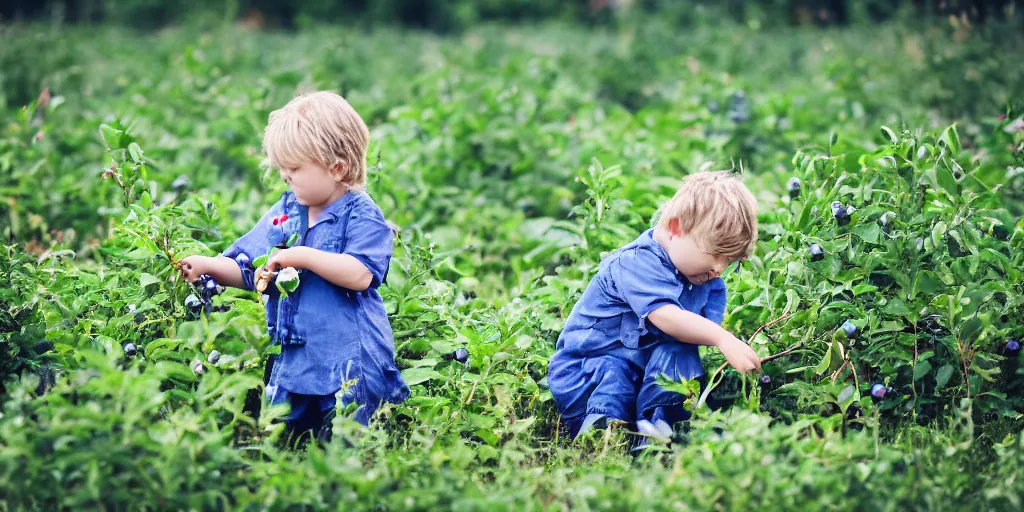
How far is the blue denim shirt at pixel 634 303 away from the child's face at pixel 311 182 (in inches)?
32.6

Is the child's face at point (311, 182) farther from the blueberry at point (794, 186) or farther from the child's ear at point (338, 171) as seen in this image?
the blueberry at point (794, 186)

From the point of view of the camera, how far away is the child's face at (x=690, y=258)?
2603mm

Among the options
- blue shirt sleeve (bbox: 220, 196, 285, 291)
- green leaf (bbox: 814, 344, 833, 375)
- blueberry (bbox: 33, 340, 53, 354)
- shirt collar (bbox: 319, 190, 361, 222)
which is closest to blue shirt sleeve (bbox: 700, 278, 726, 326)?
green leaf (bbox: 814, 344, 833, 375)

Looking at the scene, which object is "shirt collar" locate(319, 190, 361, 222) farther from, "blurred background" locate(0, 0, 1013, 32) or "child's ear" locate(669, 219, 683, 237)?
"blurred background" locate(0, 0, 1013, 32)

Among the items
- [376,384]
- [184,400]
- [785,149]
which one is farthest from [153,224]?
[785,149]

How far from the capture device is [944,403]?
282 centimetres

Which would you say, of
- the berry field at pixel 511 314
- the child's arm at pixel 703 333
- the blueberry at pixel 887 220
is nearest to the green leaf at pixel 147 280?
the berry field at pixel 511 314

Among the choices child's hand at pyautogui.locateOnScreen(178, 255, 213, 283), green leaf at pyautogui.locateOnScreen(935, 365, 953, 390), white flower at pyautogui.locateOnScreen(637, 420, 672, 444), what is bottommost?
white flower at pyautogui.locateOnScreen(637, 420, 672, 444)

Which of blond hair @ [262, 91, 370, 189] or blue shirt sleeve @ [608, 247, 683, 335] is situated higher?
blond hair @ [262, 91, 370, 189]

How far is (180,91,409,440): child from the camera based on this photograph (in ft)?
8.23

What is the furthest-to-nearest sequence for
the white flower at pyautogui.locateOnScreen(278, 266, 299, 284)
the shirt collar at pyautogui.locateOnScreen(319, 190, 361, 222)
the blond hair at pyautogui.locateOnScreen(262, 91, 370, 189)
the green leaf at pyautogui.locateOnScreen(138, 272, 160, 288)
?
the green leaf at pyautogui.locateOnScreen(138, 272, 160, 288) → the shirt collar at pyautogui.locateOnScreen(319, 190, 361, 222) → the blond hair at pyautogui.locateOnScreen(262, 91, 370, 189) → the white flower at pyautogui.locateOnScreen(278, 266, 299, 284)

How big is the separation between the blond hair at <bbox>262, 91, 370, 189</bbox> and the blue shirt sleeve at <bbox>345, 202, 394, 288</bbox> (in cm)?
12

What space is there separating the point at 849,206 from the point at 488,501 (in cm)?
152

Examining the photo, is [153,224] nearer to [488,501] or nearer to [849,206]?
[488,501]
